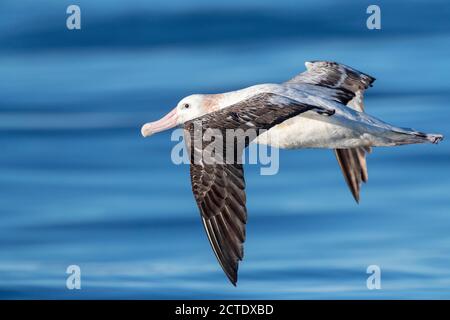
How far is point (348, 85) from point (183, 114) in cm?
162

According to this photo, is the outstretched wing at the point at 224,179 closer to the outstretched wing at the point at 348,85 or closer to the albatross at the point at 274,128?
the albatross at the point at 274,128

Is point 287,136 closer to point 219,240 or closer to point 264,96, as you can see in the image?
point 264,96

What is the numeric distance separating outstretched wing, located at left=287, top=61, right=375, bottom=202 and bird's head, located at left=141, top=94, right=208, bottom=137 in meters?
1.00

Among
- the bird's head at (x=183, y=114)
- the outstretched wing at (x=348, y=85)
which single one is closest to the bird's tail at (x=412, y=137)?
the outstretched wing at (x=348, y=85)

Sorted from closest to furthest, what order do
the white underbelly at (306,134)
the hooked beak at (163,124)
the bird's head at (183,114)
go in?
the white underbelly at (306,134) → the bird's head at (183,114) → the hooked beak at (163,124)

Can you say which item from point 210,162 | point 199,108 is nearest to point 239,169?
point 210,162

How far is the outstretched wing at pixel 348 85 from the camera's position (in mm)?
12836

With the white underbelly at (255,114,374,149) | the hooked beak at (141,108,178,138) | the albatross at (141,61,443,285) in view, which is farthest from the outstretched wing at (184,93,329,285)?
the hooked beak at (141,108,178,138)

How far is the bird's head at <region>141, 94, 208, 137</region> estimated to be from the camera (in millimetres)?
12289

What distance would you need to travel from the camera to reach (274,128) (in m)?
11.7

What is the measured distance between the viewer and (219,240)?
10.4 meters

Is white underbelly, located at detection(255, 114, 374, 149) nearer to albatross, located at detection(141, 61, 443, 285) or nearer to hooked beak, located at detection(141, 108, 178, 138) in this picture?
albatross, located at detection(141, 61, 443, 285)

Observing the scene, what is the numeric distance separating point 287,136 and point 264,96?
523 mm

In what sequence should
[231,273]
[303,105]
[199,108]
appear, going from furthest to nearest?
[199,108] < [303,105] < [231,273]
